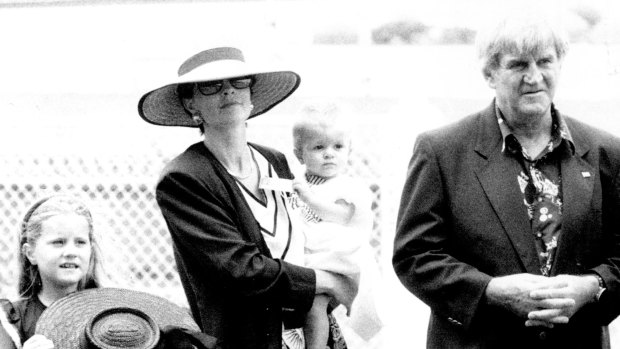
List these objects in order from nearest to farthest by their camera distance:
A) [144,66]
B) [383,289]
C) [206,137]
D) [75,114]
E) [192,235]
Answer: [192,235] → [206,137] → [383,289] → [75,114] → [144,66]

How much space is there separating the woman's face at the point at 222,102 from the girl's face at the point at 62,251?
0.58 m

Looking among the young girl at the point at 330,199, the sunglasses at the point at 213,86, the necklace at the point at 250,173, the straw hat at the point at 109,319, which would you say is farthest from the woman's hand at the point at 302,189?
the straw hat at the point at 109,319

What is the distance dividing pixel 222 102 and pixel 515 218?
103 centimetres

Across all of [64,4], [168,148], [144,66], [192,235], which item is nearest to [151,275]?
[168,148]

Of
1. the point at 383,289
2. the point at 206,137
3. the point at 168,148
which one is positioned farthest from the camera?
the point at 168,148

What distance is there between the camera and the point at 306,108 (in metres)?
4.36

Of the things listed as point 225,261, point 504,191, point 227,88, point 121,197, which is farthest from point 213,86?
point 121,197

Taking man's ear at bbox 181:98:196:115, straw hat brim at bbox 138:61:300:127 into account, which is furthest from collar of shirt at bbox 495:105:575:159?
man's ear at bbox 181:98:196:115

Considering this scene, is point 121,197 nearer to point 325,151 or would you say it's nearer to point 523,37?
point 325,151

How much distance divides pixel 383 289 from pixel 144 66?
10.9 feet

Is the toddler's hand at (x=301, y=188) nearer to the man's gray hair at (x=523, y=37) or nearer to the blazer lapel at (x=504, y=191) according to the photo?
the blazer lapel at (x=504, y=191)

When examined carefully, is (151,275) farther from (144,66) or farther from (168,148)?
(144,66)

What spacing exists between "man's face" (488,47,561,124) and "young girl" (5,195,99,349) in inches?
59.1

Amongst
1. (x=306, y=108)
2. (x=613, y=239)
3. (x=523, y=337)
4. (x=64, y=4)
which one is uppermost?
(x=64, y=4)
